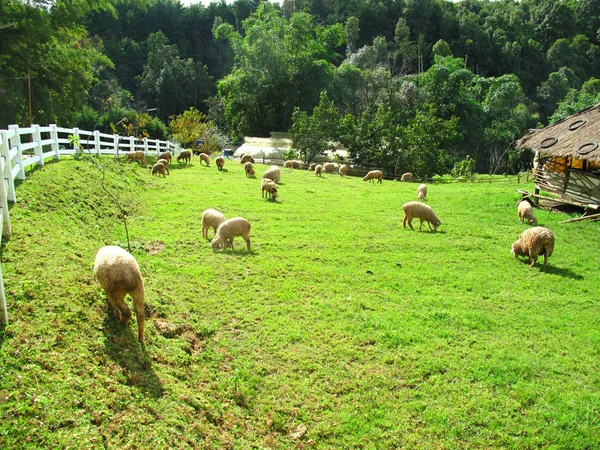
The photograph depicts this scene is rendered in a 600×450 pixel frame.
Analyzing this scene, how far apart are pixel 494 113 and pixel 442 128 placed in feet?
68.4

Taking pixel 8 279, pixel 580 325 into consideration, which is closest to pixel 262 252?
pixel 8 279

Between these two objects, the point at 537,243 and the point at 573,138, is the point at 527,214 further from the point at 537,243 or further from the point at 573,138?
the point at 537,243

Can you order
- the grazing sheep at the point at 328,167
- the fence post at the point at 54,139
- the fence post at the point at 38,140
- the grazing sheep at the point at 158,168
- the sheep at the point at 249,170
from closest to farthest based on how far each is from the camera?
the fence post at the point at 38,140 < the fence post at the point at 54,139 < the grazing sheep at the point at 158,168 < the sheep at the point at 249,170 < the grazing sheep at the point at 328,167

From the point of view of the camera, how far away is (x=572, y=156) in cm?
1753

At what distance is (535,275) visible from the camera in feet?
36.1

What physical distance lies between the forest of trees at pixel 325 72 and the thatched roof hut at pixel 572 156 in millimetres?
12802

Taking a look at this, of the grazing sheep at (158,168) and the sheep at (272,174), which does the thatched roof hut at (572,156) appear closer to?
the sheep at (272,174)

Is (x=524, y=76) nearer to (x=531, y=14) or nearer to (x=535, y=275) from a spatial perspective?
(x=531, y=14)

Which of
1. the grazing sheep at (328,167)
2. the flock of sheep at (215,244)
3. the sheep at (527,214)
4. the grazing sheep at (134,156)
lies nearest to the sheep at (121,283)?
the flock of sheep at (215,244)

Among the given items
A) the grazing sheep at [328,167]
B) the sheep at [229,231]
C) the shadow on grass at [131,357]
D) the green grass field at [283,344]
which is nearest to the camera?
the green grass field at [283,344]

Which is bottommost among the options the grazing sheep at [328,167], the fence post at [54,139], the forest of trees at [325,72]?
the grazing sheep at [328,167]

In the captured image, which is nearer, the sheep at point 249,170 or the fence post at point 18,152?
the fence post at point 18,152

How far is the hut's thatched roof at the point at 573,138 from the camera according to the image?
56.5 feet

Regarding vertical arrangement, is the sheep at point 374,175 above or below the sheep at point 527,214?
above
